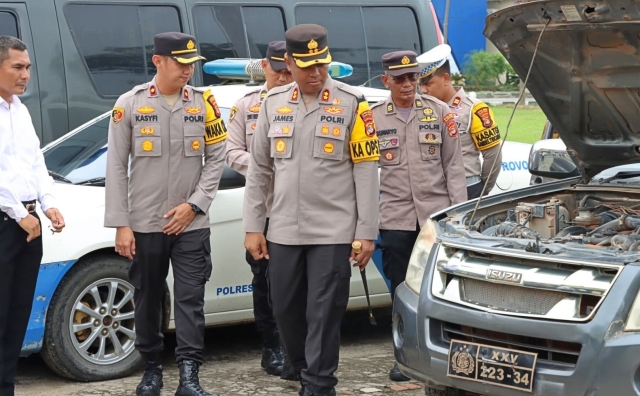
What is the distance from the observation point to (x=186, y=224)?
5.48 meters

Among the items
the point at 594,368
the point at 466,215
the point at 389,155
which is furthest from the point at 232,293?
the point at 594,368

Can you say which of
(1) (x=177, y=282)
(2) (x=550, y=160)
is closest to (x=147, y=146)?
(1) (x=177, y=282)

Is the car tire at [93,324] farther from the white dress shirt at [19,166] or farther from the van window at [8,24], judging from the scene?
the van window at [8,24]

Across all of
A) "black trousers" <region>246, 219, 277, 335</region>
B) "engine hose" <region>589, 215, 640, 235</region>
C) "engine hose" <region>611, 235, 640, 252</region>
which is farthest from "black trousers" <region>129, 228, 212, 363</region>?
"engine hose" <region>611, 235, 640, 252</region>

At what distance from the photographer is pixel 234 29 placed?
9773 millimetres

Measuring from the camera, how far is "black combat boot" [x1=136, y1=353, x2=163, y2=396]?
18.1ft

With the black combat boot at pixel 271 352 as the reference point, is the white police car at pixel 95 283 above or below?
above

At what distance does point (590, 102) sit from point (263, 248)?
5.85 feet

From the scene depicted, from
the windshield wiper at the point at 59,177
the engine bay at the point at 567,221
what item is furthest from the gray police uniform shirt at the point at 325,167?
the windshield wiper at the point at 59,177

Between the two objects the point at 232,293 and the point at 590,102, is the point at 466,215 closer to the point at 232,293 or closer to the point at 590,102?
the point at 590,102

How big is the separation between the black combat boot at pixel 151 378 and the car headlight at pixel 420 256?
1576mm

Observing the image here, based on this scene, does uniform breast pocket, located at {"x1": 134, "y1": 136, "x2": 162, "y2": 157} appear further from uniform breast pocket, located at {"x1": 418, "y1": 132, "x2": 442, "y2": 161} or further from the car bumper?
the car bumper

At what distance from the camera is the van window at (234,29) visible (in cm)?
961

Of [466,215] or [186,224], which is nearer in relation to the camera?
[466,215]
